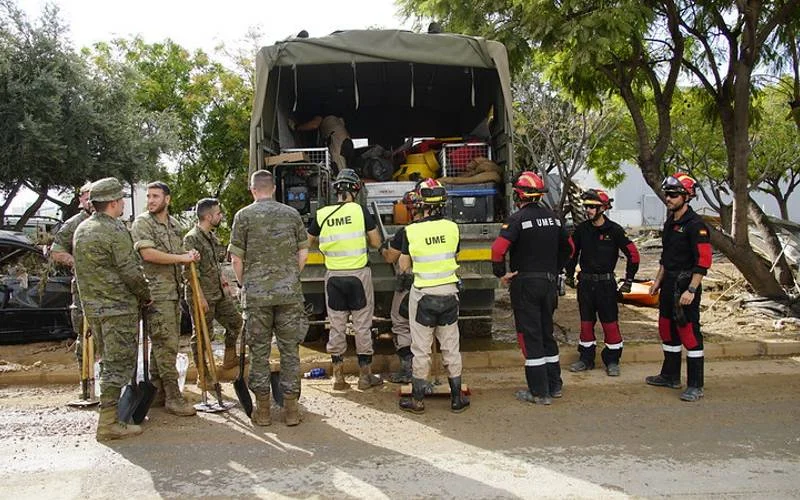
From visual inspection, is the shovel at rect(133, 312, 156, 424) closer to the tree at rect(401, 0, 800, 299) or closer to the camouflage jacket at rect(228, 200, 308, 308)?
the camouflage jacket at rect(228, 200, 308, 308)

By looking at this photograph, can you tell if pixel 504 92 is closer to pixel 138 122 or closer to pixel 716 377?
pixel 716 377

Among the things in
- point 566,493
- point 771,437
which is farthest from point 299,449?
point 771,437

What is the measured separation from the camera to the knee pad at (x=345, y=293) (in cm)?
543

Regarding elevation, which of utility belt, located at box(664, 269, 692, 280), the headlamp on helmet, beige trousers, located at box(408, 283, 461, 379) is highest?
the headlamp on helmet

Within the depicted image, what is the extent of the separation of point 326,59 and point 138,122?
477 inches

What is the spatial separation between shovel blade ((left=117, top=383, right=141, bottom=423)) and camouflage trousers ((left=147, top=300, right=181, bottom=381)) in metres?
0.27

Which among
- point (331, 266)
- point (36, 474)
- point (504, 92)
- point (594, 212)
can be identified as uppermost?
point (504, 92)

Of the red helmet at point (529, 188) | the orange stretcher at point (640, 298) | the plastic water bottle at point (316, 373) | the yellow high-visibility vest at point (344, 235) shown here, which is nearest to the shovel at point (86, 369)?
the plastic water bottle at point (316, 373)

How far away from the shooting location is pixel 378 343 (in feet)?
24.4

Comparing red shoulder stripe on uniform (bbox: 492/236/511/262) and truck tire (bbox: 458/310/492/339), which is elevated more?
red shoulder stripe on uniform (bbox: 492/236/511/262)

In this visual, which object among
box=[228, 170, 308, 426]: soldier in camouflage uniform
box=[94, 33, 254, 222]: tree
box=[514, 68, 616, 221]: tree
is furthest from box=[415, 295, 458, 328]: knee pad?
box=[94, 33, 254, 222]: tree

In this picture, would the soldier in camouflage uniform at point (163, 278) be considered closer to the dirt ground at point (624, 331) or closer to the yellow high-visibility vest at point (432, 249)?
the yellow high-visibility vest at point (432, 249)

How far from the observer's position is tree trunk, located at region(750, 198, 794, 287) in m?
8.98

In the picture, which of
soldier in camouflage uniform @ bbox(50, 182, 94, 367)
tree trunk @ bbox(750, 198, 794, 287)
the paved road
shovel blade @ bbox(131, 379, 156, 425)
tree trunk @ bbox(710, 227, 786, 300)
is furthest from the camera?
tree trunk @ bbox(750, 198, 794, 287)
